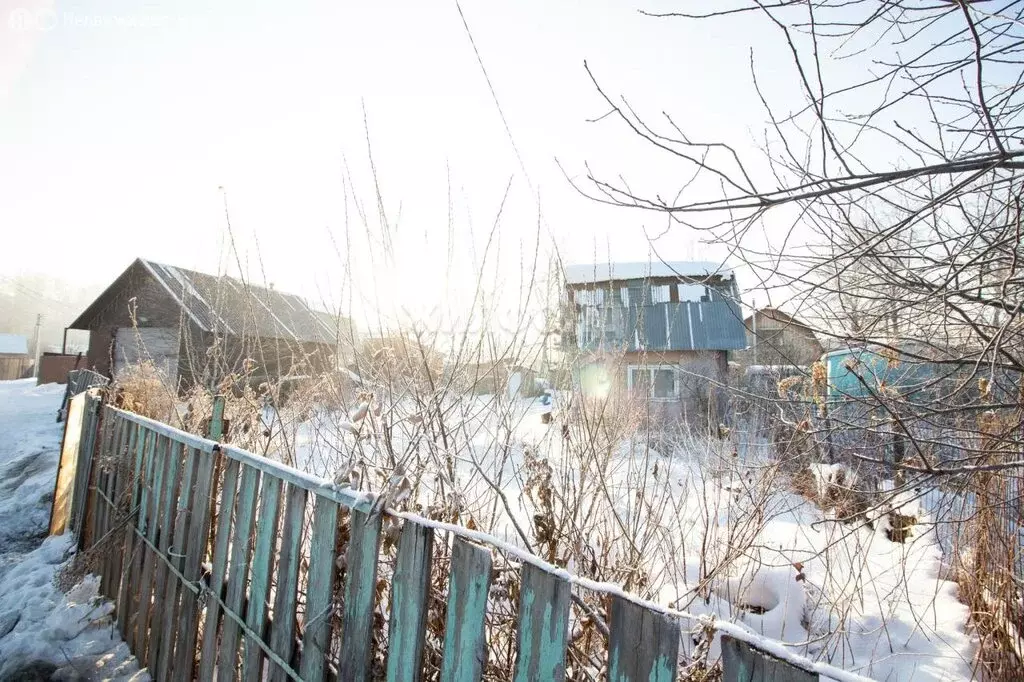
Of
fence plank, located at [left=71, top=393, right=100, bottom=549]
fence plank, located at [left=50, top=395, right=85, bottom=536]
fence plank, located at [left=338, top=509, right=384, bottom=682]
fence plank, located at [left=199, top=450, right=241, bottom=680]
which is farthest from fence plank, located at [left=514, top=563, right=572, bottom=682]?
fence plank, located at [left=50, top=395, right=85, bottom=536]

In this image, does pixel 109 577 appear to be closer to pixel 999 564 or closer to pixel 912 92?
pixel 912 92

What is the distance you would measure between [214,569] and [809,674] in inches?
93.4

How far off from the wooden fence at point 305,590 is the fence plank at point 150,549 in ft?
0.04

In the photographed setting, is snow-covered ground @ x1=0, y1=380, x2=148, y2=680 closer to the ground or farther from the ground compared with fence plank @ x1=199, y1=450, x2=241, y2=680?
closer to the ground

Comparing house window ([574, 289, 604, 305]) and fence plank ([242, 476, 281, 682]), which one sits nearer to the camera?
fence plank ([242, 476, 281, 682])

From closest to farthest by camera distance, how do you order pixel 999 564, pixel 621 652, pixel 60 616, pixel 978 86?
pixel 621 652, pixel 978 86, pixel 999 564, pixel 60 616

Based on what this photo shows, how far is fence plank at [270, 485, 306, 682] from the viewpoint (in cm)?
171

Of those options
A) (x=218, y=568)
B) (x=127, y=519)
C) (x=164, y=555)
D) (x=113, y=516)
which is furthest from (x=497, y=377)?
(x=113, y=516)

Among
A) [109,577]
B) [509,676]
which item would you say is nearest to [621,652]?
[509,676]

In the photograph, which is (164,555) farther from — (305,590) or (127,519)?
(305,590)

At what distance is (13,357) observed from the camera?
41156 mm

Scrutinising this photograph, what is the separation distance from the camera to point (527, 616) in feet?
3.50

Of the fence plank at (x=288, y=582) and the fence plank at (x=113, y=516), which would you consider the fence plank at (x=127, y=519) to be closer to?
the fence plank at (x=113, y=516)

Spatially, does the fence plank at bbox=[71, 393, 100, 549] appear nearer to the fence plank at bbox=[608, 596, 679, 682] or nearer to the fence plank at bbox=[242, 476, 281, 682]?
the fence plank at bbox=[242, 476, 281, 682]
